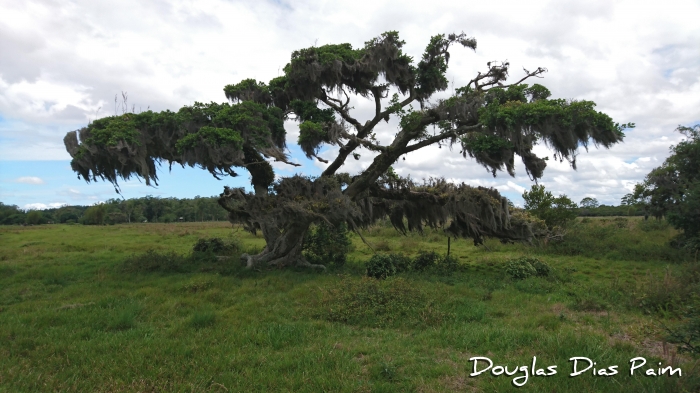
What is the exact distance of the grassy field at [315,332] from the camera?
5.51m

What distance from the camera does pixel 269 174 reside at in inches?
668

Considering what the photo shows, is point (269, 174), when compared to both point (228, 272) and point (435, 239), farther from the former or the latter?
point (435, 239)

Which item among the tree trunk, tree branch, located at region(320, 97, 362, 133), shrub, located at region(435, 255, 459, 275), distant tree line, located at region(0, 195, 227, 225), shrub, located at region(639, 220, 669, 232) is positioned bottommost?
shrub, located at region(435, 255, 459, 275)

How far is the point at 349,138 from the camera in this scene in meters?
15.7

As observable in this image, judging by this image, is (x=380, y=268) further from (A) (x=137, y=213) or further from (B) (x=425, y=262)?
(A) (x=137, y=213)

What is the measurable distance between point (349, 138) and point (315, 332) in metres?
9.39

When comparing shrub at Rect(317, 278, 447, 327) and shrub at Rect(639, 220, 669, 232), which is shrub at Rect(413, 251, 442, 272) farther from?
shrub at Rect(639, 220, 669, 232)

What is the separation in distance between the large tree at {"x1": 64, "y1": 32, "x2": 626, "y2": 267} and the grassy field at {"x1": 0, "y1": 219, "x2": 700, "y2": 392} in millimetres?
2905

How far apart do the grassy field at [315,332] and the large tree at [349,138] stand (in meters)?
2.90

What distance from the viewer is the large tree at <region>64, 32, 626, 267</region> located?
1366cm

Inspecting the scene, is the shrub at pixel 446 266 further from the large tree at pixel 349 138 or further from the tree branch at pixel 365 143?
the tree branch at pixel 365 143

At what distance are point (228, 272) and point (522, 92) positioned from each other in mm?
13052

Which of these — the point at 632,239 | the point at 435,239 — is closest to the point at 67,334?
the point at 435,239

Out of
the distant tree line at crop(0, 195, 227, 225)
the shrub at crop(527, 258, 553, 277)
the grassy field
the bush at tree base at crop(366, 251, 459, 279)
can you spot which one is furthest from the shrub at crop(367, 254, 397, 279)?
the distant tree line at crop(0, 195, 227, 225)
